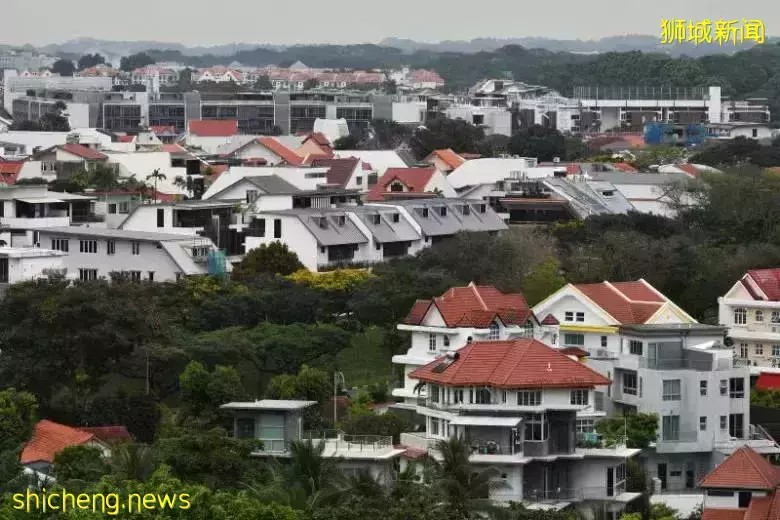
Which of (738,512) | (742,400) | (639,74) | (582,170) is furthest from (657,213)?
(639,74)

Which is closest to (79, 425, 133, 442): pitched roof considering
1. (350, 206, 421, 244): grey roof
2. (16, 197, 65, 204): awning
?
(350, 206, 421, 244): grey roof

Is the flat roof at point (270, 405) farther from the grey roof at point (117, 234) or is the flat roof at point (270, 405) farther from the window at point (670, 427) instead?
the grey roof at point (117, 234)

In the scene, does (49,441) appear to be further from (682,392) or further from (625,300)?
(625,300)

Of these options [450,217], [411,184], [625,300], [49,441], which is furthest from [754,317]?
[411,184]

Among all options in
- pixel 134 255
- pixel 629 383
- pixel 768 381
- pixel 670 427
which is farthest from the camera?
pixel 134 255

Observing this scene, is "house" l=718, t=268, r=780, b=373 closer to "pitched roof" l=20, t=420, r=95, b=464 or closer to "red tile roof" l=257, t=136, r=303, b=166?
"pitched roof" l=20, t=420, r=95, b=464

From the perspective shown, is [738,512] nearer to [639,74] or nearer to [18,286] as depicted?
[18,286]

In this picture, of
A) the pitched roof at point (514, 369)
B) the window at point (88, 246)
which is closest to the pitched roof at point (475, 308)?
the pitched roof at point (514, 369)
